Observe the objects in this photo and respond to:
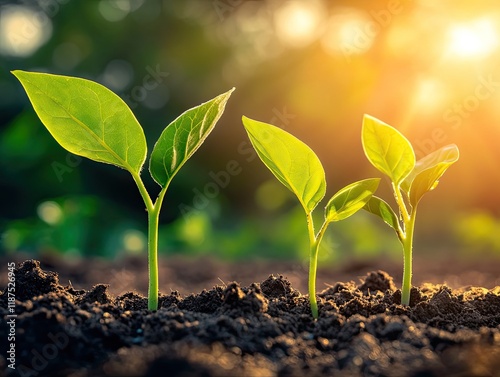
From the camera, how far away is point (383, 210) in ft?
4.23

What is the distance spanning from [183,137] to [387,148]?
0.43m

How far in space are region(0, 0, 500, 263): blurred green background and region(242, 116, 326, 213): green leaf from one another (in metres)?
3.01

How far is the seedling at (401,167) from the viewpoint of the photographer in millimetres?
1171

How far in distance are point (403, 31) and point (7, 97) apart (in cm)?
354

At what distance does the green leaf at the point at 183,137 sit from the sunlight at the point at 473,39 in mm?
3890

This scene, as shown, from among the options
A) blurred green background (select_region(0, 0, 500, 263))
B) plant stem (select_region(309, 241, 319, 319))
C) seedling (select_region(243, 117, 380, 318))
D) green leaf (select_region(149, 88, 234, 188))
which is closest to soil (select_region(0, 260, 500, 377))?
plant stem (select_region(309, 241, 319, 319))

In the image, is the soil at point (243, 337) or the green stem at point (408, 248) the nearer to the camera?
the soil at point (243, 337)

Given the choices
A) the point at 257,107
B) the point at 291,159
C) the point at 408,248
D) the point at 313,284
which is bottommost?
the point at 313,284

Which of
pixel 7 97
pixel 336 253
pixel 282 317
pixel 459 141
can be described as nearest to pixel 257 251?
pixel 336 253

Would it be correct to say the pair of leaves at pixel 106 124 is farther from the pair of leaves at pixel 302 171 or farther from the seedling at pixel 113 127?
the pair of leaves at pixel 302 171

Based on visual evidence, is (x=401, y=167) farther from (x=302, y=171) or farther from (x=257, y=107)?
(x=257, y=107)

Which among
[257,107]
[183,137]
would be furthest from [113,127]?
[257,107]

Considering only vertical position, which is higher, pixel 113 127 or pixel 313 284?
pixel 113 127

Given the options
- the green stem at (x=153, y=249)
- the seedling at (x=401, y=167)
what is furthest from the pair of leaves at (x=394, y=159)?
the green stem at (x=153, y=249)
